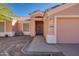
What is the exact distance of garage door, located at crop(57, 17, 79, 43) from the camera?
12852mm

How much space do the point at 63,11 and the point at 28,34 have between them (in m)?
4.04

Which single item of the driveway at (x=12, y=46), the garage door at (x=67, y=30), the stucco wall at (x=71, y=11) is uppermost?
the stucco wall at (x=71, y=11)

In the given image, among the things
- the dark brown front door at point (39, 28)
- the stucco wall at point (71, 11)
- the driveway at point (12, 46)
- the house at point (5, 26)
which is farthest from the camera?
the house at point (5, 26)

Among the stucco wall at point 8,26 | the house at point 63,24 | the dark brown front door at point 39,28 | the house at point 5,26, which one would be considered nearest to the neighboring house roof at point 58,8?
the house at point 63,24

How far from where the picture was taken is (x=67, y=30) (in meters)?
13.0

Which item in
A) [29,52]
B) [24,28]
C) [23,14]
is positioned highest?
[23,14]

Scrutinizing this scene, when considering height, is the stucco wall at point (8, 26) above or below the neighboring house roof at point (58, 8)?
below

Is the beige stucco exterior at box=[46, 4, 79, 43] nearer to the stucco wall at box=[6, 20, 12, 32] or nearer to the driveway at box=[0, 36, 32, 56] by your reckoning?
the driveway at box=[0, 36, 32, 56]

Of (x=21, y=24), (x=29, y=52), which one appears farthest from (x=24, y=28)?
(x=29, y=52)

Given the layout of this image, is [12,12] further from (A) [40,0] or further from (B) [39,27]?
(A) [40,0]

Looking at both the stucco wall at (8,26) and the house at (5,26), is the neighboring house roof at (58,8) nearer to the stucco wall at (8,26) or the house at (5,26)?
the house at (5,26)

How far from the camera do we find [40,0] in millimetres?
8094

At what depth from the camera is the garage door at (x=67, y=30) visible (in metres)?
12.9

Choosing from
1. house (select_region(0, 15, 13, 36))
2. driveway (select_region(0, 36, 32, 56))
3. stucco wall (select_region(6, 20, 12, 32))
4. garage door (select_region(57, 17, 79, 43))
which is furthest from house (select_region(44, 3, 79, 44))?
stucco wall (select_region(6, 20, 12, 32))
